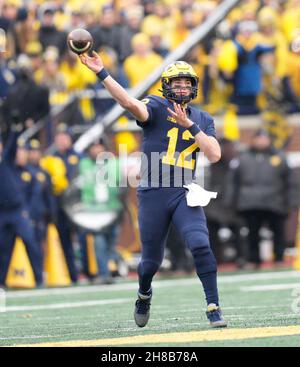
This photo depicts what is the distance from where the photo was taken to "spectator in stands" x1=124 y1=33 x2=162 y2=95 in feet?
57.1

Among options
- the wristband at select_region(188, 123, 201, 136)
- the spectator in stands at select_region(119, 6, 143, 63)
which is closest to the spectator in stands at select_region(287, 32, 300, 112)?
the spectator in stands at select_region(119, 6, 143, 63)

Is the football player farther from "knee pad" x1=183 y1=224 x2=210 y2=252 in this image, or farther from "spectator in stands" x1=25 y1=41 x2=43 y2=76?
"spectator in stands" x1=25 y1=41 x2=43 y2=76

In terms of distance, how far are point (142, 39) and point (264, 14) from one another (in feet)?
6.66

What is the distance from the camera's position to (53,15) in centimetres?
1789

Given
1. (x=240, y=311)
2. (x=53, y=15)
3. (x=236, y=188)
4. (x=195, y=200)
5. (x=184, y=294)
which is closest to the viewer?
(x=195, y=200)

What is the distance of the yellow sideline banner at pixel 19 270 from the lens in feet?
49.4

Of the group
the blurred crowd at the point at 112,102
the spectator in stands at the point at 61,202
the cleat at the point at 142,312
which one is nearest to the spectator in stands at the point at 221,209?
the blurred crowd at the point at 112,102

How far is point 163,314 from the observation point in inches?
400

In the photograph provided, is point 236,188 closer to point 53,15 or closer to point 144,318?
point 53,15

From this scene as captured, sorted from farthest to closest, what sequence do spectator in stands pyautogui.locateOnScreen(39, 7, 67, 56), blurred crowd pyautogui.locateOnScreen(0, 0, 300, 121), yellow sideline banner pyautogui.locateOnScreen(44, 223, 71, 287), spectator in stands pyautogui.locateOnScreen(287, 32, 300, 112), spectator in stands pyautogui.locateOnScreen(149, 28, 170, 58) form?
spectator in stands pyautogui.locateOnScreen(149, 28, 170, 58) → spectator in stands pyautogui.locateOnScreen(287, 32, 300, 112) → spectator in stands pyautogui.locateOnScreen(39, 7, 67, 56) → blurred crowd pyautogui.locateOnScreen(0, 0, 300, 121) → yellow sideline banner pyautogui.locateOnScreen(44, 223, 71, 287)

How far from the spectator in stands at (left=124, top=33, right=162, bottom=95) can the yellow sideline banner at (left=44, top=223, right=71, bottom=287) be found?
2.90m

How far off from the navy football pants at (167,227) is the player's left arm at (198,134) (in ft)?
1.26
